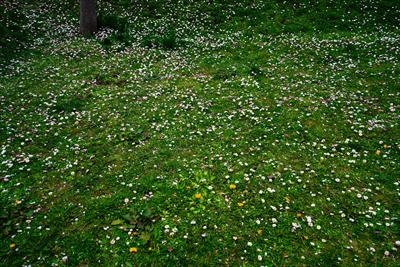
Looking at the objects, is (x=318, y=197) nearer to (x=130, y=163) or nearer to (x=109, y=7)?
(x=130, y=163)

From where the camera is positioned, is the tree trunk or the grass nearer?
the grass

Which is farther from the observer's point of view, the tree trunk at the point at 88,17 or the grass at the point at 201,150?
the tree trunk at the point at 88,17

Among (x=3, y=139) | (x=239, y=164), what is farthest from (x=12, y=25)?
(x=239, y=164)

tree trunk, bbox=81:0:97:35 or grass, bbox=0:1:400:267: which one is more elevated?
tree trunk, bbox=81:0:97:35

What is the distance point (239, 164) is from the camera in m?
7.41

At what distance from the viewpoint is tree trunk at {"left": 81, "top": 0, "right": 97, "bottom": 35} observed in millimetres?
16030

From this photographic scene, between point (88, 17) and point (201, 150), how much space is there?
14382 millimetres

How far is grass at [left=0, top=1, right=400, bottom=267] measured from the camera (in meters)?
5.35

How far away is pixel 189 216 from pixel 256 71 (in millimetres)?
9294

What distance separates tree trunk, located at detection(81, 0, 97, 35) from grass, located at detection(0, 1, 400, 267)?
4.02 ft

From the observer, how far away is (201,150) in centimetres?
800

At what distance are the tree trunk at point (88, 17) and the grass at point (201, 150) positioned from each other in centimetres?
122

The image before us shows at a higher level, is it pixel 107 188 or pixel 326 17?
pixel 326 17

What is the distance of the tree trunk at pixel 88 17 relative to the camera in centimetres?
1603
